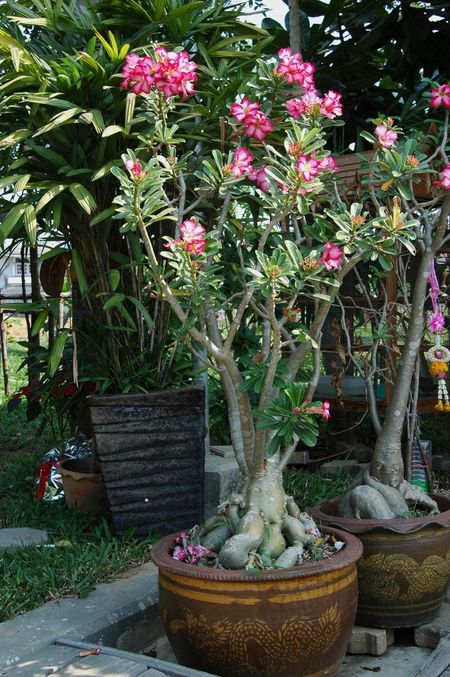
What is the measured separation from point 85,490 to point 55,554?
2.37 ft

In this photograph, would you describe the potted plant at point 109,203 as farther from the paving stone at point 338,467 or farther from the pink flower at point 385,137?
the paving stone at point 338,467

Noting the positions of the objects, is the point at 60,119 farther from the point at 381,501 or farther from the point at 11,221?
the point at 381,501

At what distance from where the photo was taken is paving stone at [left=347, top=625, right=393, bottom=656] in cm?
271

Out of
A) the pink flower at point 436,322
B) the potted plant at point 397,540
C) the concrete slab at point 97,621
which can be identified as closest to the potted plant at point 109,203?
the concrete slab at point 97,621

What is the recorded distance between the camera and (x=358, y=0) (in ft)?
17.4

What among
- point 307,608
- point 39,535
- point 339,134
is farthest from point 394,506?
point 339,134

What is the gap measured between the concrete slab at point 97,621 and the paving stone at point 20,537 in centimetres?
55

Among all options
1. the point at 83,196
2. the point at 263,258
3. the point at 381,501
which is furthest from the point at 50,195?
the point at 381,501

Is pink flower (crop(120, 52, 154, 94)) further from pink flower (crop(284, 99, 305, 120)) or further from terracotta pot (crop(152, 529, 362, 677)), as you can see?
terracotta pot (crop(152, 529, 362, 677))

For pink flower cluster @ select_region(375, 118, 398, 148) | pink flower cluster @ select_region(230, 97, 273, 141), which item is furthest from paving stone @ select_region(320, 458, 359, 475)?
pink flower cluster @ select_region(230, 97, 273, 141)

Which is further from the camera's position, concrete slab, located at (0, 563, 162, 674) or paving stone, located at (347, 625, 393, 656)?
paving stone, located at (347, 625, 393, 656)

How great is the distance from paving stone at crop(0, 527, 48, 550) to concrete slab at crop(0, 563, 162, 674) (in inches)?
21.7

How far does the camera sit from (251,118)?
251 centimetres

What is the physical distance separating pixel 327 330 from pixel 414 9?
1995 millimetres
